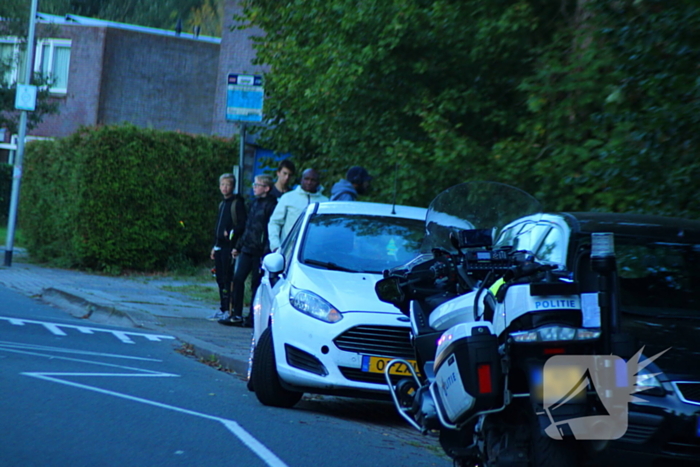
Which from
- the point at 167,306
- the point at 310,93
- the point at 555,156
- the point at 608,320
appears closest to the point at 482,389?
the point at 608,320

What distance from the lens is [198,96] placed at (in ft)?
120

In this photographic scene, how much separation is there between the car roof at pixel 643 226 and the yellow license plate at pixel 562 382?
9.65ft

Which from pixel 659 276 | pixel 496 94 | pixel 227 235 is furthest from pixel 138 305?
pixel 659 276

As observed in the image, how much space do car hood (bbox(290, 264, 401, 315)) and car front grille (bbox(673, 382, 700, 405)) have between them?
2.64m

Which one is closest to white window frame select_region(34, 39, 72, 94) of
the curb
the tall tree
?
the curb

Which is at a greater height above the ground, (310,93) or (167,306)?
(310,93)

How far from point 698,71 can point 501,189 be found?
2.79 meters

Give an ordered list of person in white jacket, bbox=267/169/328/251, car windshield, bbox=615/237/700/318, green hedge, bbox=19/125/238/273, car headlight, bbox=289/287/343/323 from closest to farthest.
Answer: car windshield, bbox=615/237/700/318 < car headlight, bbox=289/287/343/323 < person in white jacket, bbox=267/169/328/251 < green hedge, bbox=19/125/238/273

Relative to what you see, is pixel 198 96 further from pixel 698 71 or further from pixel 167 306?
pixel 698 71

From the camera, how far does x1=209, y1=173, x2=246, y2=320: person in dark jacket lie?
44.2 ft

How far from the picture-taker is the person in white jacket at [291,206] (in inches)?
448

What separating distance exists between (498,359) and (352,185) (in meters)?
6.92

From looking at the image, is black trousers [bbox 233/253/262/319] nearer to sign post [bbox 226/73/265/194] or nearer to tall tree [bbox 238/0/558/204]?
sign post [bbox 226/73/265/194]

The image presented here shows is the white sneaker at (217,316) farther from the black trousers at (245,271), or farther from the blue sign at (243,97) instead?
the blue sign at (243,97)
